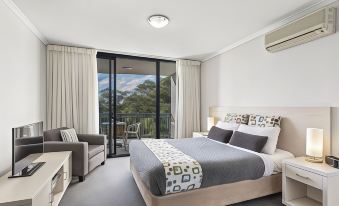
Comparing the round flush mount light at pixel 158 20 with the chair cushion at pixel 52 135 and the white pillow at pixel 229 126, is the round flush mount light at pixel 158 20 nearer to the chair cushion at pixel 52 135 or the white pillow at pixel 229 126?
the white pillow at pixel 229 126

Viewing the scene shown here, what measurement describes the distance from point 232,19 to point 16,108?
11.2 ft

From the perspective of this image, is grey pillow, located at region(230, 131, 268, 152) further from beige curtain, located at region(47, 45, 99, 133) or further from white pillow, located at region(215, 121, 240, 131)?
beige curtain, located at region(47, 45, 99, 133)

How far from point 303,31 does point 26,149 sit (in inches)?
152

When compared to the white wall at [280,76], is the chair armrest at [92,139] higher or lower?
lower

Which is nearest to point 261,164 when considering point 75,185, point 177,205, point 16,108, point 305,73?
point 177,205

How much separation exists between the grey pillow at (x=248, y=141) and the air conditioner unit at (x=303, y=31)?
4.81ft

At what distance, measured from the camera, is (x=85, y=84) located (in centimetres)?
416

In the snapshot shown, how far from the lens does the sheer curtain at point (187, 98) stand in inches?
200

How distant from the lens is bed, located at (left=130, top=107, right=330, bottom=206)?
204cm

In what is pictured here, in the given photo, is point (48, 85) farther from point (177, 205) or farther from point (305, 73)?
point (305, 73)

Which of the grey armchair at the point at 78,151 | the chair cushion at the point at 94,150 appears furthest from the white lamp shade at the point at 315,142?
the chair cushion at the point at 94,150

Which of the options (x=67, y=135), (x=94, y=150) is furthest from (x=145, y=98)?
(x=67, y=135)

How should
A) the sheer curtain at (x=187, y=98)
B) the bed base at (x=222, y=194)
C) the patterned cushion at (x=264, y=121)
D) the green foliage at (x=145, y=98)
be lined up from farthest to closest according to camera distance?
the green foliage at (x=145, y=98), the sheer curtain at (x=187, y=98), the patterned cushion at (x=264, y=121), the bed base at (x=222, y=194)

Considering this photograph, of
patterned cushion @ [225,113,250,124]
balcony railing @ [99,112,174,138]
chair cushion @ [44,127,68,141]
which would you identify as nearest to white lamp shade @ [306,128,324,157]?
patterned cushion @ [225,113,250,124]
